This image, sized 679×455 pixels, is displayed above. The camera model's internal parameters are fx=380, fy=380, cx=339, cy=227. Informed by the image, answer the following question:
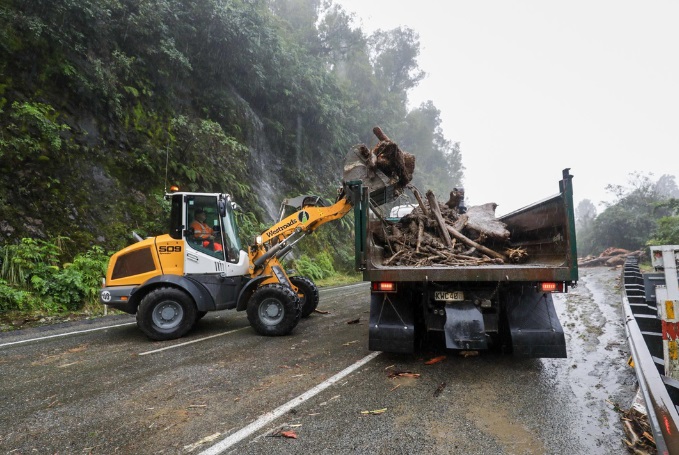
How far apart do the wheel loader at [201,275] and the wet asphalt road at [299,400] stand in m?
0.43

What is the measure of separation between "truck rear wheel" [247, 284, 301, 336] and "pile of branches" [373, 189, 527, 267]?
167cm

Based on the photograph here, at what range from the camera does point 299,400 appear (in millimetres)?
3598

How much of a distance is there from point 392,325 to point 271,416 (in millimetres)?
1874

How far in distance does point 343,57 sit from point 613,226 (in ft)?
85.1

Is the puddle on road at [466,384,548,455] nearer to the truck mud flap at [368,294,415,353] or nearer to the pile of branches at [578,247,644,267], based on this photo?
the truck mud flap at [368,294,415,353]

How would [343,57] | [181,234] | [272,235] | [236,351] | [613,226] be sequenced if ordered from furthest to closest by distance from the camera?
1. [613,226]
2. [343,57]
3. [272,235]
4. [181,234]
5. [236,351]

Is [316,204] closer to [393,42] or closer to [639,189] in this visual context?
[639,189]

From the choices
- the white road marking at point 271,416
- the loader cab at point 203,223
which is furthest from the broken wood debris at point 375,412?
the loader cab at point 203,223

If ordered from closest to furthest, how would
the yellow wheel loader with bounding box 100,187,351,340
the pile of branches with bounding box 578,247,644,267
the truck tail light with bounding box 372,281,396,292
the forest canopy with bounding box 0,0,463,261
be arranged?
the truck tail light with bounding box 372,281,396,292 → the yellow wheel loader with bounding box 100,187,351,340 → the forest canopy with bounding box 0,0,463,261 → the pile of branches with bounding box 578,247,644,267

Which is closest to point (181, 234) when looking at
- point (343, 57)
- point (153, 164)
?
point (153, 164)

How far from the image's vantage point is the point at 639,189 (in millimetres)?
33031

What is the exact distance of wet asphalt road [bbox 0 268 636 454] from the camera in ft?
9.45

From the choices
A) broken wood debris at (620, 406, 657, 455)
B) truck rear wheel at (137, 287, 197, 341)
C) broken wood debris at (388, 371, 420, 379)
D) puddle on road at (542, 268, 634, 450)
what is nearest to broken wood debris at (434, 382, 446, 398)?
broken wood debris at (388, 371, 420, 379)

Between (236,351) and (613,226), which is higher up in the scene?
(613,226)
